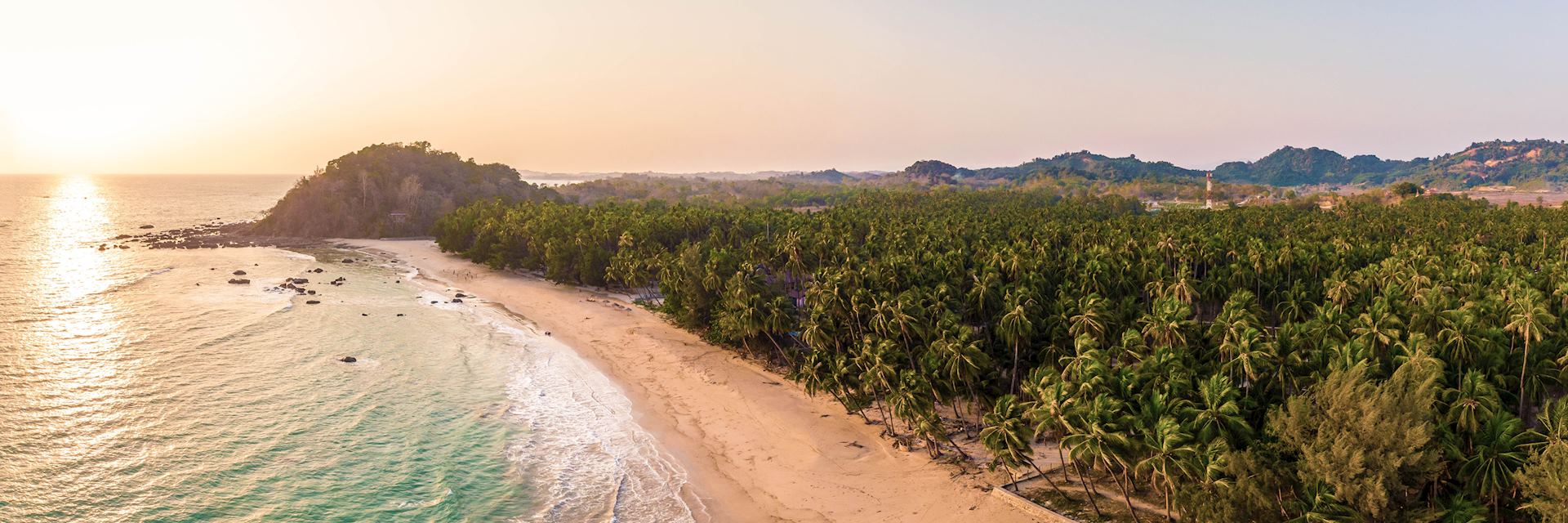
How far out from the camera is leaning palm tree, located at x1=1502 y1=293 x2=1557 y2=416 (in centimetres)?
4078

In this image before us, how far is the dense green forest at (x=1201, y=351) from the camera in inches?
1225

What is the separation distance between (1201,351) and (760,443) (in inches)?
1083

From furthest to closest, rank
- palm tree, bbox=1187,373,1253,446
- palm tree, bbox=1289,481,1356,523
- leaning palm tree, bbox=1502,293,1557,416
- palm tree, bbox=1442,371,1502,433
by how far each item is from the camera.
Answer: leaning palm tree, bbox=1502,293,1557,416 → palm tree, bbox=1187,373,1253,446 → palm tree, bbox=1442,371,1502,433 → palm tree, bbox=1289,481,1356,523

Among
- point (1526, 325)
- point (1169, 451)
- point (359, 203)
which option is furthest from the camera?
point (359, 203)

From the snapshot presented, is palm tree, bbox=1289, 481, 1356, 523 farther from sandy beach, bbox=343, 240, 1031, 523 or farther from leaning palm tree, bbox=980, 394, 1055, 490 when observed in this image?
sandy beach, bbox=343, 240, 1031, 523

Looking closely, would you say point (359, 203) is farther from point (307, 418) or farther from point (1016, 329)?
point (1016, 329)

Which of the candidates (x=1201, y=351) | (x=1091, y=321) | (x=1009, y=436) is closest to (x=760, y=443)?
(x=1009, y=436)


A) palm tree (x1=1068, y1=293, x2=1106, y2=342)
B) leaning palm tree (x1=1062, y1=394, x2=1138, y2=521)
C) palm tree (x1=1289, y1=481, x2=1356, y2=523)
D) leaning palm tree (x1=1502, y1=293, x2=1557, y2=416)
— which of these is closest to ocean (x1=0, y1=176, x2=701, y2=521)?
leaning palm tree (x1=1062, y1=394, x2=1138, y2=521)

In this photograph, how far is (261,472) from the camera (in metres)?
42.9

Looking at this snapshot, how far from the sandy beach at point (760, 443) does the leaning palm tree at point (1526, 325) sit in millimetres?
28586

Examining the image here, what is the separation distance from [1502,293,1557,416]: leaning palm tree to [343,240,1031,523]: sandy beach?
28586 millimetres

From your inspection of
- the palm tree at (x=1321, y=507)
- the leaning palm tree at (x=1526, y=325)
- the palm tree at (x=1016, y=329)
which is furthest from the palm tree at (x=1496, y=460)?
the palm tree at (x=1016, y=329)

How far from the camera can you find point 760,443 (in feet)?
160

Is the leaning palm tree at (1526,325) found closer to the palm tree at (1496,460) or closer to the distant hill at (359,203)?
the palm tree at (1496,460)
